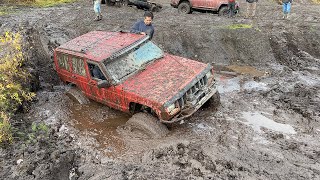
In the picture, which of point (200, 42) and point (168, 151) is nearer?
point (168, 151)

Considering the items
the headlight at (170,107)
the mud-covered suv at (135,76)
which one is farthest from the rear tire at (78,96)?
the headlight at (170,107)

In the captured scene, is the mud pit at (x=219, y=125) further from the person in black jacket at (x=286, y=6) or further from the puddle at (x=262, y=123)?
the person in black jacket at (x=286, y=6)

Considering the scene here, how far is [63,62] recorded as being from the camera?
25.3 feet

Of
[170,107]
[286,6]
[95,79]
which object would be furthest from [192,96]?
[286,6]

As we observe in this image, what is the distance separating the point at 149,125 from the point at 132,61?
5.12 feet

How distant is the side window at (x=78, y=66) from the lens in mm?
7115

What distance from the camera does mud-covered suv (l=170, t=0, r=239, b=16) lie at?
47.3 ft

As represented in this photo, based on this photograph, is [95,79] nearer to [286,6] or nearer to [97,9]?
[97,9]

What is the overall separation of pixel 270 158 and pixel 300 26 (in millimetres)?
8427

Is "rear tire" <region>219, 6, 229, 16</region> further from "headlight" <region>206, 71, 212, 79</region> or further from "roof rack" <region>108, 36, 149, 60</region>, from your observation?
"headlight" <region>206, 71, 212, 79</region>

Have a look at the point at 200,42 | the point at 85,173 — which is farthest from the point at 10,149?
the point at 200,42

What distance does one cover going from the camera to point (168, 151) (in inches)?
228

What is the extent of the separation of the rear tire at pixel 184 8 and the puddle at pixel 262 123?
30.7ft

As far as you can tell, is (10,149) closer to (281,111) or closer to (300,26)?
(281,111)
